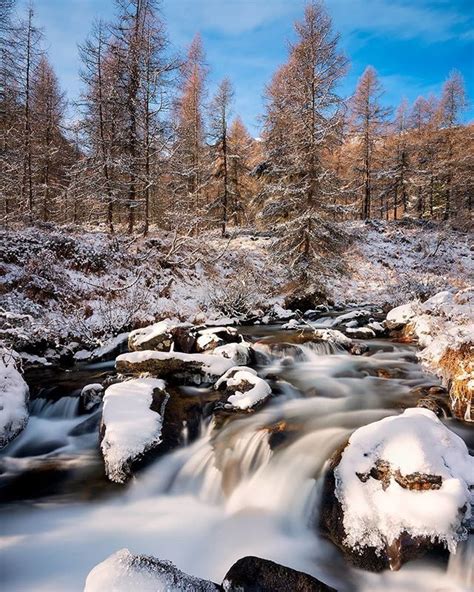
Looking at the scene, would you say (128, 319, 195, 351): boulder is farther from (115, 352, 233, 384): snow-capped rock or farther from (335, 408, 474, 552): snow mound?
(335, 408, 474, 552): snow mound

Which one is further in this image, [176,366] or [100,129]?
[100,129]

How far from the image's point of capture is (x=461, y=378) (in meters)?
5.95

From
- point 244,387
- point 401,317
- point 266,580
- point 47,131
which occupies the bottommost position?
point 266,580

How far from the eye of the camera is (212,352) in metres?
8.29

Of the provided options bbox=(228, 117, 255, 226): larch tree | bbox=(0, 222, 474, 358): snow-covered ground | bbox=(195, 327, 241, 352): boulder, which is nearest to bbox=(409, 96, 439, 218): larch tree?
bbox=(0, 222, 474, 358): snow-covered ground

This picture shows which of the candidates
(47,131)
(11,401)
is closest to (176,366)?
(11,401)

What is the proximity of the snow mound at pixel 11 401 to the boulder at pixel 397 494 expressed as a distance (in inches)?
196

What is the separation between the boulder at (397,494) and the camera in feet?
11.2

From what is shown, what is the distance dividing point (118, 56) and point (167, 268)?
397 inches

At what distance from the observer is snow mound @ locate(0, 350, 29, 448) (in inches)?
230

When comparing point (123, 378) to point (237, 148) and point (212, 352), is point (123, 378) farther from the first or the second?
point (237, 148)

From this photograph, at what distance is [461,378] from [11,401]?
763 cm

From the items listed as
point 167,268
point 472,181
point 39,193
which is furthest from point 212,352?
point 472,181

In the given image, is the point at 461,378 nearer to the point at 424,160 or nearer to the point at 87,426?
the point at 87,426
